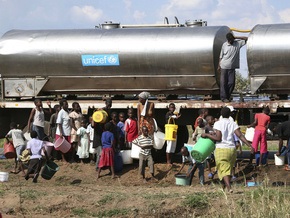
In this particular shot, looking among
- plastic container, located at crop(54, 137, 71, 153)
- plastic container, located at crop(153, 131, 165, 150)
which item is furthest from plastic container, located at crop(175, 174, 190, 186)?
plastic container, located at crop(54, 137, 71, 153)

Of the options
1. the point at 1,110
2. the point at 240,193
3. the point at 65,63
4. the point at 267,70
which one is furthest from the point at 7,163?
the point at 240,193

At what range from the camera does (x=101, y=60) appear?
16047 millimetres

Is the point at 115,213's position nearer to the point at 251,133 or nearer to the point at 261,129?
the point at 261,129

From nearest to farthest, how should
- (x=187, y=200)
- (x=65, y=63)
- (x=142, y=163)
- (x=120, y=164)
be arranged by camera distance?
(x=187, y=200), (x=142, y=163), (x=120, y=164), (x=65, y=63)

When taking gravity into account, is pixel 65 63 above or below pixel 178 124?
above

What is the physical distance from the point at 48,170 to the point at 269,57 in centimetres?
484

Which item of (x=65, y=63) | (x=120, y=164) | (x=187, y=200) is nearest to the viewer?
(x=187, y=200)

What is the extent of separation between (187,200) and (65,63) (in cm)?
647

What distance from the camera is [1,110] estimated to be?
1688 cm

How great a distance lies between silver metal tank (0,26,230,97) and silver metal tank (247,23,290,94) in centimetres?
79

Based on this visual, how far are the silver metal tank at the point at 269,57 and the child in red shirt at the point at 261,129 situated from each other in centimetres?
75

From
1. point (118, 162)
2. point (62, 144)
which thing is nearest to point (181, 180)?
point (118, 162)

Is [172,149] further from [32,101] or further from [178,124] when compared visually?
[32,101]

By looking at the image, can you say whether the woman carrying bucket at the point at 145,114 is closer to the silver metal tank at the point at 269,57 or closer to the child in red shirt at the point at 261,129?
the child in red shirt at the point at 261,129
